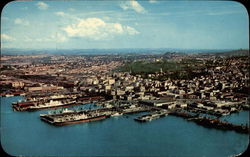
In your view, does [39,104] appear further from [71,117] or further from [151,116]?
[151,116]

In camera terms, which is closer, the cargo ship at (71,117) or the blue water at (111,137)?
the blue water at (111,137)

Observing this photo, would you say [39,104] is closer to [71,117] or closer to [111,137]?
[71,117]

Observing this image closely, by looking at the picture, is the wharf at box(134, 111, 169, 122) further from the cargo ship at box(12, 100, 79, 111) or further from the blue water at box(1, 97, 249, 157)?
the cargo ship at box(12, 100, 79, 111)

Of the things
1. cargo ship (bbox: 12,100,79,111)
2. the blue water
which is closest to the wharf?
the blue water

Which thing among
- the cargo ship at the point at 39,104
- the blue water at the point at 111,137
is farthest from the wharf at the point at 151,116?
the cargo ship at the point at 39,104

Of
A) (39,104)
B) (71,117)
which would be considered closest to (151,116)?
→ (71,117)

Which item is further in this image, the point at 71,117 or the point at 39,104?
the point at 39,104

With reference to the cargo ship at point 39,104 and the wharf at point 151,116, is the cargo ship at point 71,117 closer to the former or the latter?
the wharf at point 151,116

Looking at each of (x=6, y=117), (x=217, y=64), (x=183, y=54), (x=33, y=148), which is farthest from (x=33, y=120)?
(x=217, y=64)
